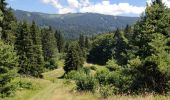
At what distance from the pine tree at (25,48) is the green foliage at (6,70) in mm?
40355

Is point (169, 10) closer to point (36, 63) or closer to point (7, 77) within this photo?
point (7, 77)

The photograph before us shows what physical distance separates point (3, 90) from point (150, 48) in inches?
722

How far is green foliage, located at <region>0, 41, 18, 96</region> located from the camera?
36969 millimetres

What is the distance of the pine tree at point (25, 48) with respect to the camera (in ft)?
260

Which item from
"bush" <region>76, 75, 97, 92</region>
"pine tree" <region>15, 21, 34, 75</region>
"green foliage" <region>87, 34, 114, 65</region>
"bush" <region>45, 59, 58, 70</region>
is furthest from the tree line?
"green foliage" <region>87, 34, 114, 65</region>

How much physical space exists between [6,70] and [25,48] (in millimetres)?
43610

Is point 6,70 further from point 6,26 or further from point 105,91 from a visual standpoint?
point 6,26

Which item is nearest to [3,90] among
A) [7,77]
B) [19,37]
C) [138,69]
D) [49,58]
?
[7,77]

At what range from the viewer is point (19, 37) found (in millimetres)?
81188

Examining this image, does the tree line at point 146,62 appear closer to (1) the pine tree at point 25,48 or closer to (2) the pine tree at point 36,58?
(1) the pine tree at point 25,48

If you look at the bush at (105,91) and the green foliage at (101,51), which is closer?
the bush at (105,91)

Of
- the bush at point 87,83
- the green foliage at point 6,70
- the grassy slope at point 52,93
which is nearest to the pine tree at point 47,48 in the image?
the grassy slope at point 52,93

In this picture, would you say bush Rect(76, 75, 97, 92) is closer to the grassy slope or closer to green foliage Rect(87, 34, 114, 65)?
the grassy slope

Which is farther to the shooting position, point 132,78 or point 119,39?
point 119,39
